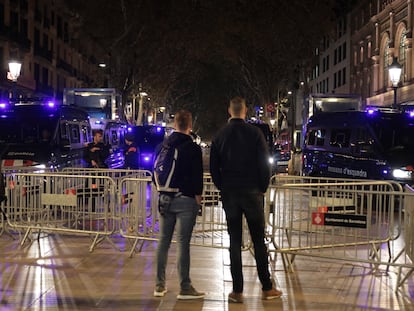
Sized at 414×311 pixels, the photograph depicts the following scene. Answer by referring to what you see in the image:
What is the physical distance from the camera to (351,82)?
1984 inches

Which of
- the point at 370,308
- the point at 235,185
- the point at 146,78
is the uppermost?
the point at 146,78

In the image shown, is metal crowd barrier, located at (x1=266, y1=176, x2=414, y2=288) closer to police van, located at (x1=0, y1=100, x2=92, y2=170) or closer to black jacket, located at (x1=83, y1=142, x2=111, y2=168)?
black jacket, located at (x1=83, y1=142, x2=111, y2=168)

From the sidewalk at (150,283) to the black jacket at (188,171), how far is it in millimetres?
1191

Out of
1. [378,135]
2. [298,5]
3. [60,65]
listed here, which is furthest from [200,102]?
[378,135]

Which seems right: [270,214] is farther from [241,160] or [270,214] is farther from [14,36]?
[14,36]

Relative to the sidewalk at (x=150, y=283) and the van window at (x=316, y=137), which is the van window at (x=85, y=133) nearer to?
the van window at (x=316, y=137)

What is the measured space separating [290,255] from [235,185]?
2651 mm

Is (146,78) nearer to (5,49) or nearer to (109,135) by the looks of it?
(5,49)

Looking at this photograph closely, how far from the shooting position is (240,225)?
6285 mm

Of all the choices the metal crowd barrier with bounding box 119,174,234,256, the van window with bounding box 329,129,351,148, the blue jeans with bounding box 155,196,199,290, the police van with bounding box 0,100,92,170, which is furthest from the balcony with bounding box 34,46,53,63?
the blue jeans with bounding box 155,196,199,290

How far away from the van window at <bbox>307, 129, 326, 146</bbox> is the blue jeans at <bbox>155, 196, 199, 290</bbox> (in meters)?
12.3

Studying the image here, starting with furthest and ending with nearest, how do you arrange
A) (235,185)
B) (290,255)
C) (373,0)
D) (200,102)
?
(200,102), (373,0), (290,255), (235,185)

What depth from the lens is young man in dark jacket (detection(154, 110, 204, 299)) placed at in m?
6.25

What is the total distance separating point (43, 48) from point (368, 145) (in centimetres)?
3900
